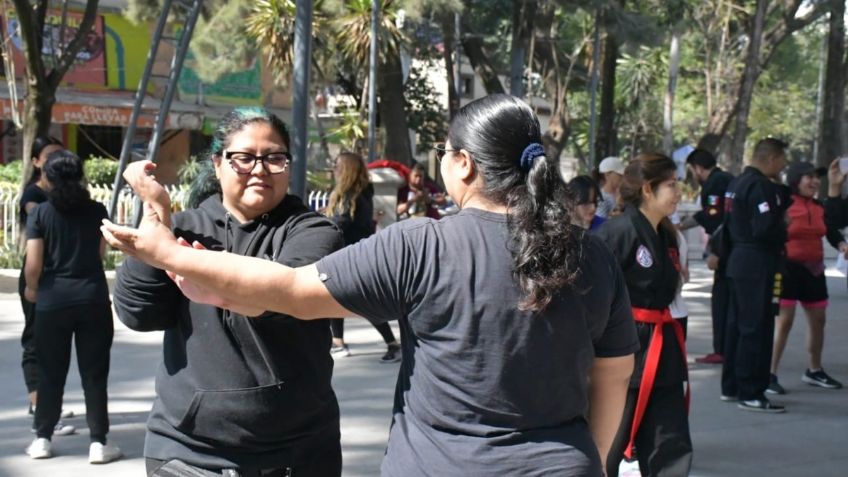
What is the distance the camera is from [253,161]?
3.03 m

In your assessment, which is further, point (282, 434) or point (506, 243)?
point (282, 434)

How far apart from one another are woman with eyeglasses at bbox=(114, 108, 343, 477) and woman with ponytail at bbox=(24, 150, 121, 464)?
290cm

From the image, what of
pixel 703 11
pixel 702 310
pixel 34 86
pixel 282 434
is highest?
pixel 703 11

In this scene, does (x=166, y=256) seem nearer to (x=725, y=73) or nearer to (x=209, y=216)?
(x=209, y=216)

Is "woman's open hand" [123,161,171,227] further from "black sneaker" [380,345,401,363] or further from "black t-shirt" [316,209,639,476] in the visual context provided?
"black sneaker" [380,345,401,363]

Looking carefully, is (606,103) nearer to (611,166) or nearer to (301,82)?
(611,166)

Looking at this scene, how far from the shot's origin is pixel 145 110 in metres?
23.4

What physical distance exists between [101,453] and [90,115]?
1779 cm

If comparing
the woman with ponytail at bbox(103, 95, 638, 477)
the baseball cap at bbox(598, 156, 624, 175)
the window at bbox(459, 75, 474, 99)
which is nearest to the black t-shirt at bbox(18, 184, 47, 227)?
the woman with ponytail at bbox(103, 95, 638, 477)

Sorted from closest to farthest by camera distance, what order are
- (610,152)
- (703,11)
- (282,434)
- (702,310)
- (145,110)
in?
(282,434) < (702,310) < (145,110) < (610,152) < (703,11)

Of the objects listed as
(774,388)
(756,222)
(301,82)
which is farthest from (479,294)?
(774,388)

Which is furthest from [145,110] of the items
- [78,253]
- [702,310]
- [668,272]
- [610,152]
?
[668,272]

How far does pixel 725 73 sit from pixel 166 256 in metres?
35.4

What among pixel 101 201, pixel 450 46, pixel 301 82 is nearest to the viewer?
pixel 301 82
